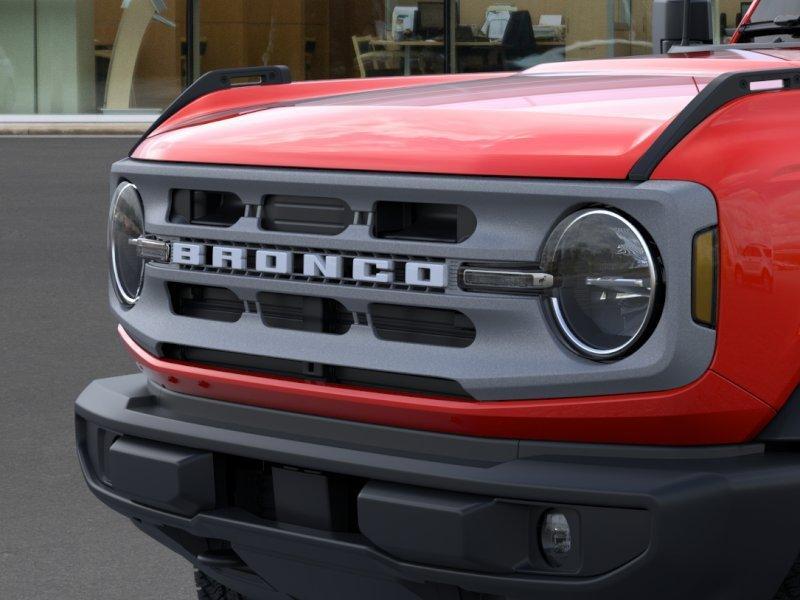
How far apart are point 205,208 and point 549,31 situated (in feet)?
78.1

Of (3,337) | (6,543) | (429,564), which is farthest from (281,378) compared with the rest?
(3,337)

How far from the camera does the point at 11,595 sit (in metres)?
4.11

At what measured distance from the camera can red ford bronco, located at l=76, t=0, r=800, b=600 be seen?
2434 millimetres

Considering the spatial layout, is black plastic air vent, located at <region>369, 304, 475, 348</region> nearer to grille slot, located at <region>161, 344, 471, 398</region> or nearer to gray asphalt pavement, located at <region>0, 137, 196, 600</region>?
grille slot, located at <region>161, 344, 471, 398</region>

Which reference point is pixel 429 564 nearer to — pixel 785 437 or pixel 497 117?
pixel 785 437

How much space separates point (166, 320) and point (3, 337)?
4.96m

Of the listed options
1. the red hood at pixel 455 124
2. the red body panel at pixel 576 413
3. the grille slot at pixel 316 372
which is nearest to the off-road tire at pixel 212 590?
the grille slot at pixel 316 372

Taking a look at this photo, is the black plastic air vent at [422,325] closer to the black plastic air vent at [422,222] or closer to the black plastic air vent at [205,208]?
the black plastic air vent at [422,222]

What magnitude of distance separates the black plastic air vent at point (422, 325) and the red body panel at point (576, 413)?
0.36 ft

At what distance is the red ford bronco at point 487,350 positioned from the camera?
7.98 ft

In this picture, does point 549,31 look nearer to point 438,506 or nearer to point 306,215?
point 306,215

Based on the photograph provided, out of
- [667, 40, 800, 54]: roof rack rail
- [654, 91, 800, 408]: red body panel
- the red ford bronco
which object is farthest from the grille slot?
[667, 40, 800, 54]: roof rack rail

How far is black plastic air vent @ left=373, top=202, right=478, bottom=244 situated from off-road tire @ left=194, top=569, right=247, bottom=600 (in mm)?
1259

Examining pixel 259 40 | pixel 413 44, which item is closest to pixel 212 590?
pixel 413 44
